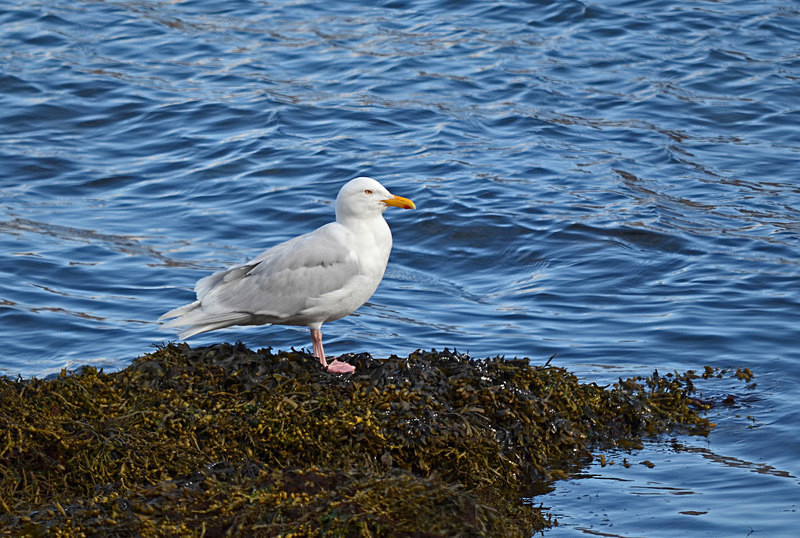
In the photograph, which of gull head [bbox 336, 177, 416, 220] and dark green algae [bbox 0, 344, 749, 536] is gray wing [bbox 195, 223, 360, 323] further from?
dark green algae [bbox 0, 344, 749, 536]

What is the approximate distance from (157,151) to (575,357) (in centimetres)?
774

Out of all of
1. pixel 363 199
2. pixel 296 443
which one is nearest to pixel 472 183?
pixel 363 199

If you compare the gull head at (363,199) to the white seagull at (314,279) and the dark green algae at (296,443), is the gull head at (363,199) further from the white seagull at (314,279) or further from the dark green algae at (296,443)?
the dark green algae at (296,443)

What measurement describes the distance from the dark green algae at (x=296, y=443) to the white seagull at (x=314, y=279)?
408mm

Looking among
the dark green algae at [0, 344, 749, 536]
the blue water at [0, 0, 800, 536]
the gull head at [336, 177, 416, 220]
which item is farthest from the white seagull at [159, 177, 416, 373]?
the blue water at [0, 0, 800, 536]

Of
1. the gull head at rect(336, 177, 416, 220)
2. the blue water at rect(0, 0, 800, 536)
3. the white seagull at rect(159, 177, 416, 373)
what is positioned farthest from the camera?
the blue water at rect(0, 0, 800, 536)

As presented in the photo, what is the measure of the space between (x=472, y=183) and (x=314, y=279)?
641 cm

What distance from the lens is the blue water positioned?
25.4 ft

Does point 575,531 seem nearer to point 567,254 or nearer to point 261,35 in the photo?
point 567,254

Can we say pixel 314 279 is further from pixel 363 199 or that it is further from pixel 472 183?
pixel 472 183

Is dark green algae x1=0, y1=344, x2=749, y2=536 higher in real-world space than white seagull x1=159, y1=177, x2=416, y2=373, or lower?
lower

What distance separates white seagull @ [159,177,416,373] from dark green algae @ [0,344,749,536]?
16.1 inches

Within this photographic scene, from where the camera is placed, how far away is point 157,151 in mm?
13734

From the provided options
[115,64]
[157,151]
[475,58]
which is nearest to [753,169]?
[475,58]
